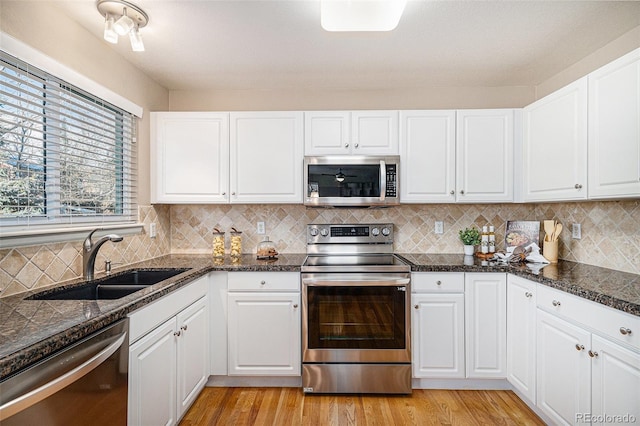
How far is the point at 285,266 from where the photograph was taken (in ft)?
7.82

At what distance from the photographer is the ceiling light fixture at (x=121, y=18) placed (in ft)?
5.65

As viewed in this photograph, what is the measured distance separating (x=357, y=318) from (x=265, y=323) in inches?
25.3

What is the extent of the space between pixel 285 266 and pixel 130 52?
1774mm

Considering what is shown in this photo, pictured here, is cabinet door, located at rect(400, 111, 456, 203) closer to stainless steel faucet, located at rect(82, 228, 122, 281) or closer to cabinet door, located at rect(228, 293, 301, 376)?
cabinet door, located at rect(228, 293, 301, 376)

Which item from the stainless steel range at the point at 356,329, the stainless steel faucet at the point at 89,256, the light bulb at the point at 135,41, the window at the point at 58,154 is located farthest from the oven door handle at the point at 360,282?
the light bulb at the point at 135,41

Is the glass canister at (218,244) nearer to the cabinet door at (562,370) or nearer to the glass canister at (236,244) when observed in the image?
the glass canister at (236,244)

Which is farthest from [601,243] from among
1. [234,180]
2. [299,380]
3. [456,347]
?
[234,180]

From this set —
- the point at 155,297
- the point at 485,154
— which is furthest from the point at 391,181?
the point at 155,297

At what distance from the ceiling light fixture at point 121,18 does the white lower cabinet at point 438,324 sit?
2.18 m

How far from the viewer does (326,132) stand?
2686mm

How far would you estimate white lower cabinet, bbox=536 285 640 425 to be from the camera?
1404 mm

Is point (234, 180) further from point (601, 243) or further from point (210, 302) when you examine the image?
point (601, 243)

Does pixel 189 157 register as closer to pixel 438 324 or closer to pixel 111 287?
pixel 111 287

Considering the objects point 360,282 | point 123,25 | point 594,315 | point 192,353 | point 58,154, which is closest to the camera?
point 594,315
